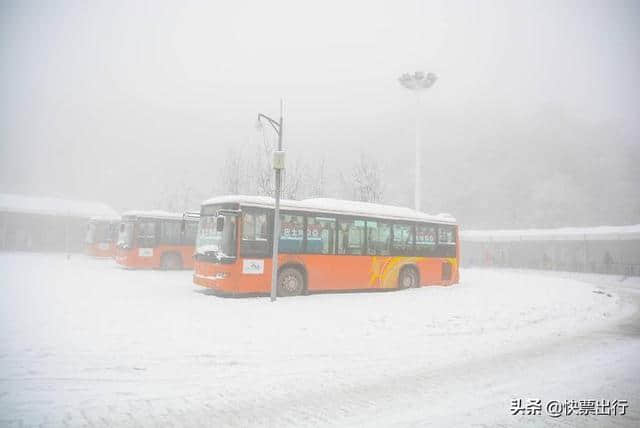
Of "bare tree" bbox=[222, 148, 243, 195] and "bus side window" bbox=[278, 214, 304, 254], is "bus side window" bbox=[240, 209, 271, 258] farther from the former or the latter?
"bare tree" bbox=[222, 148, 243, 195]

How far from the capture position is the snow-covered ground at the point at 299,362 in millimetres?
4590

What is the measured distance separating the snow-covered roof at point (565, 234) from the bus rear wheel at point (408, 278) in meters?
28.4

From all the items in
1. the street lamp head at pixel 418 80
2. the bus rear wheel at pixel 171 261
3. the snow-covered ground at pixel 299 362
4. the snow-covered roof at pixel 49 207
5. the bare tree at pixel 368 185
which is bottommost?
the snow-covered ground at pixel 299 362

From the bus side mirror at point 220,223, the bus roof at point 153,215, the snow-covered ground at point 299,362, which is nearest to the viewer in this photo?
the snow-covered ground at point 299,362

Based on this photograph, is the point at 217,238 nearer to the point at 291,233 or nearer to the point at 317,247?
the point at 291,233

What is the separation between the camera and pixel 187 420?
434 centimetres

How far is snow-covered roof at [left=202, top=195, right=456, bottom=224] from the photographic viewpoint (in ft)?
44.4

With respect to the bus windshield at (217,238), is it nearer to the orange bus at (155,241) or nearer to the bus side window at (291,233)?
the bus side window at (291,233)

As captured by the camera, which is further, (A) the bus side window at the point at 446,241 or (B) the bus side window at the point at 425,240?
(A) the bus side window at the point at 446,241

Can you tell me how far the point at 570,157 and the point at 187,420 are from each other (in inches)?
4451

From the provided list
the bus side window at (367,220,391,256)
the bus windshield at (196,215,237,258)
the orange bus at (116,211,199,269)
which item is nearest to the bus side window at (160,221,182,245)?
the orange bus at (116,211,199,269)

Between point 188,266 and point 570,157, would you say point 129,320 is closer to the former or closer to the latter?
point 188,266

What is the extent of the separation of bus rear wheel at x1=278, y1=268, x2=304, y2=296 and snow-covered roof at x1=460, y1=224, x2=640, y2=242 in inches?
1345

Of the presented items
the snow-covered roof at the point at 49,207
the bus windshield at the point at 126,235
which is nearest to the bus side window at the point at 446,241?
the bus windshield at the point at 126,235
